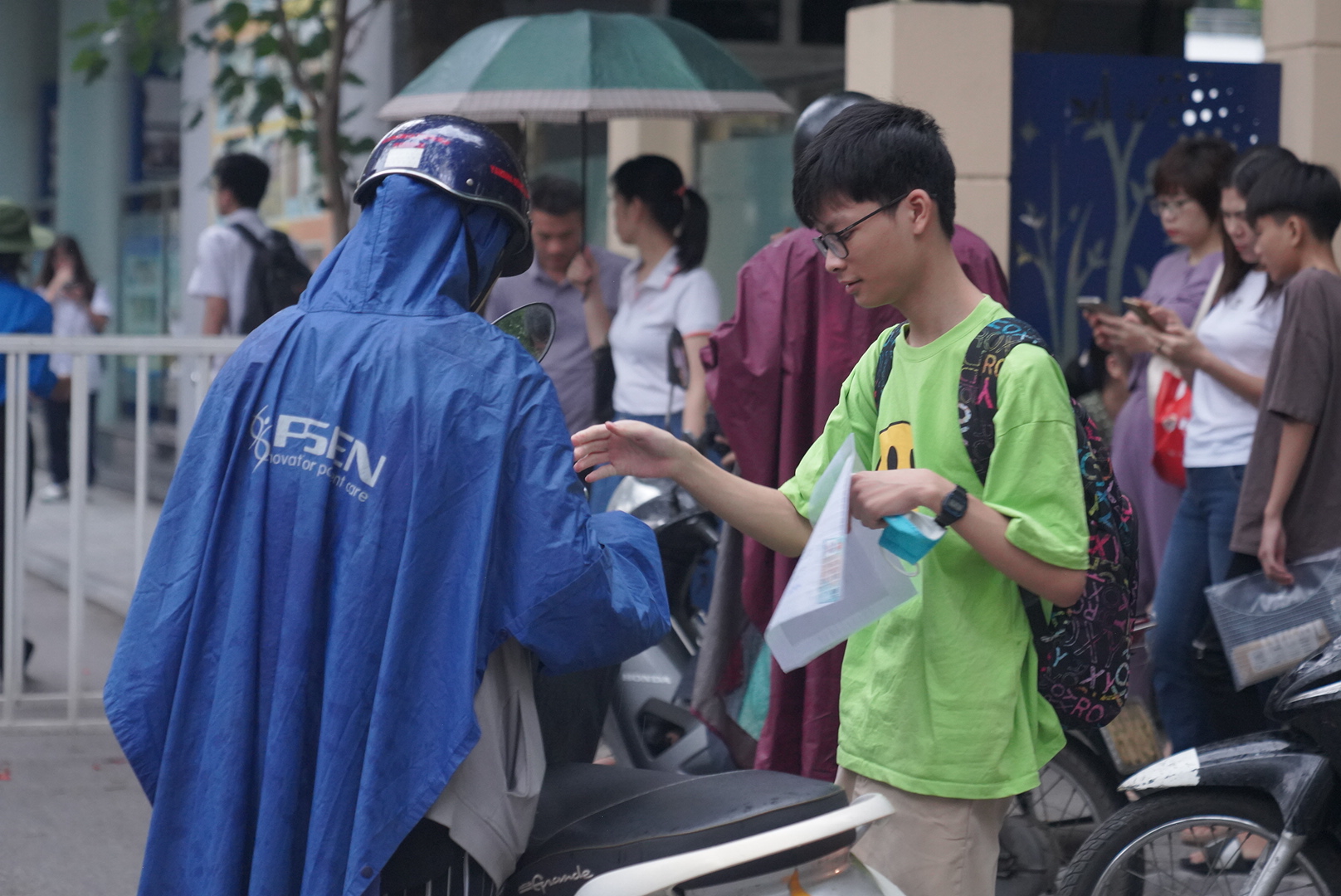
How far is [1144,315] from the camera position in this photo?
4.54 meters

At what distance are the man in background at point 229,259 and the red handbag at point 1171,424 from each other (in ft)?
13.7

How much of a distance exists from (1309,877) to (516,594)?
6.39ft

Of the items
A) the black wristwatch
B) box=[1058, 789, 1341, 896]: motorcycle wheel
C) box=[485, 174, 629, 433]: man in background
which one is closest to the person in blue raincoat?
the black wristwatch

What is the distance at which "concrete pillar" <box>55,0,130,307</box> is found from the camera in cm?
1653

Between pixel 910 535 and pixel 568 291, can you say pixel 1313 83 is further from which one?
pixel 910 535

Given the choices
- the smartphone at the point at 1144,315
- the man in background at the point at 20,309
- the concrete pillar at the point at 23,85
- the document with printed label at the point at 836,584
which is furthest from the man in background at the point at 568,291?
the concrete pillar at the point at 23,85

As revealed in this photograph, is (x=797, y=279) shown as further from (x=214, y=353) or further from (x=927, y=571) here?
(x=214, y=353)

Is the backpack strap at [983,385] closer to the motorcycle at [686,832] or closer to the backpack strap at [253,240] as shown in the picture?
the motorcycle at [686,832]

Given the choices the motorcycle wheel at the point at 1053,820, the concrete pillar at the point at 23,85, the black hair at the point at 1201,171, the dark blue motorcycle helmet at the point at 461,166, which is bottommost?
the motorcycle wheel at the point at 1053,820

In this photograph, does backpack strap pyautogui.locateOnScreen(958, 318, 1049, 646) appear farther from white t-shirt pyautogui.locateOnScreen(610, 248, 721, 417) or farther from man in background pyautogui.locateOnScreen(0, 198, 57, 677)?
man in background pyautogui.locateOnScreen(0, 198, 57, 677)

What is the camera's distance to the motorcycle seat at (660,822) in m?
2.24

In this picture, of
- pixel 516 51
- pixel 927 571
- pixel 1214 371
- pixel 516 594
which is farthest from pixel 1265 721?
pixel 516 51

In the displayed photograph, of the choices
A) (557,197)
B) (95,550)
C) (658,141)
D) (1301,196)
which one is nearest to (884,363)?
(1301,196)

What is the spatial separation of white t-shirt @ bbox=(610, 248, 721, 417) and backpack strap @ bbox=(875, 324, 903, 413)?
3289 mm
